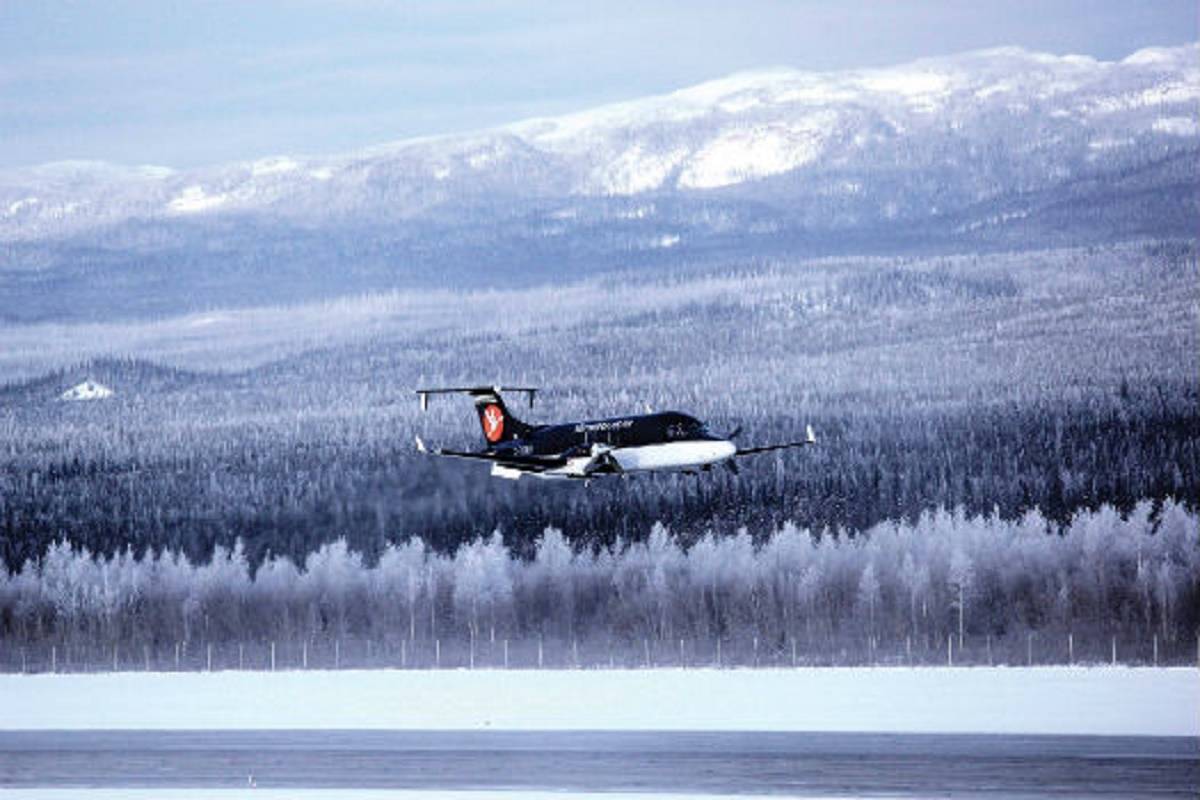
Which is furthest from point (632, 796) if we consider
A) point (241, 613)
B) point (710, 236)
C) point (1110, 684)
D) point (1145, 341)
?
point (710, 236)

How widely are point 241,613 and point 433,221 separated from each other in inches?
2126

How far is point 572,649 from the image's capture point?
12125 centimetres

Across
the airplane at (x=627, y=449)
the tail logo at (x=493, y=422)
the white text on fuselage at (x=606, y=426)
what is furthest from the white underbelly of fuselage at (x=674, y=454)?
the tail logo at (x=493, y=422)

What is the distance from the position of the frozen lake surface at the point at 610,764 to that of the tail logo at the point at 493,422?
14863 millimetres

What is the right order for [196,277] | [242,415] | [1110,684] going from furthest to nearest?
[196,277] < [242,415] < [1110,684]

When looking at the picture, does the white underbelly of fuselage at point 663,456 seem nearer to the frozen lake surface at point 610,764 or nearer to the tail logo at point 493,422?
the tail logo at point 493,422

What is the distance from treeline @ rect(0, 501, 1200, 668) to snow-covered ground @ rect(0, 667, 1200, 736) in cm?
3179

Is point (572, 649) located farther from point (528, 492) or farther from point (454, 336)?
point (454, 336)

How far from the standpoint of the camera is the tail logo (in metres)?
78.4

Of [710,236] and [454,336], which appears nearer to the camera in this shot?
[454,336]

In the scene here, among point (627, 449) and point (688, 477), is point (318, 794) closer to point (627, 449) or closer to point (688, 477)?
point (627, 449)

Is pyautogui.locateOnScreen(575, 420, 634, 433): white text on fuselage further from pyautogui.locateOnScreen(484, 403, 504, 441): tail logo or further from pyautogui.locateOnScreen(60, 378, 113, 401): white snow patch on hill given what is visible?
pyautogui.locateOnScreen(60, 378, 113, 401): white snow patch on hill

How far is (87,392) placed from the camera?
142750 millimetres

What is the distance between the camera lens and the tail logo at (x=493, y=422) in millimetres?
78438
